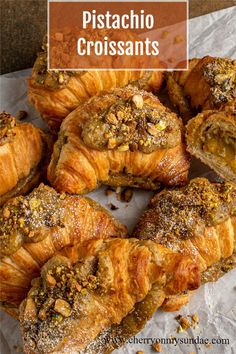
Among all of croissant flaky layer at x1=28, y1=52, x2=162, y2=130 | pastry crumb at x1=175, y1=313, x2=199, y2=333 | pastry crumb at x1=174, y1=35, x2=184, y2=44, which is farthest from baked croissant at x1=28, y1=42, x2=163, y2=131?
pastry crumb at x1=175, y1=313, x2=199, y2=333

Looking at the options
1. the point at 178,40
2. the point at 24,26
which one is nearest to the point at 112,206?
the point at 178,40

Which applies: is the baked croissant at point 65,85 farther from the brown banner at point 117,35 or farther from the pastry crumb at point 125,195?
the pastry crumb at point 125,195

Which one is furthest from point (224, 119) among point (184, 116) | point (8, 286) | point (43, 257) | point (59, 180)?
point (8, 286)

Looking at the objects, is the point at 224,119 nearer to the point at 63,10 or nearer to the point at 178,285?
the point at 178,285

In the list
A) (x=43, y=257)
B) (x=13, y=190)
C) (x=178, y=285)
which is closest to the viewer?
(x=178, y=285)

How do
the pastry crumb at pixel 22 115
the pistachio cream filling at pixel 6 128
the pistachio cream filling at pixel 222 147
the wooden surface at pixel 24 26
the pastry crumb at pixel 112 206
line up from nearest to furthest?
the pistachio cream filling at pixel 6 128, the pistachio cream filling at pixel 222 147, the pastry crumb at pixel 112 206, the pastry crumb at pixel 22 115, the wooden surface at pixel 24 26

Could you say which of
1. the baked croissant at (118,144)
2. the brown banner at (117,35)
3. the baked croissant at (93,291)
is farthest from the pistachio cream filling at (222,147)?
the baked croissant at (93,291)

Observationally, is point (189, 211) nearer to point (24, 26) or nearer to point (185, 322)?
point (185, 322)
